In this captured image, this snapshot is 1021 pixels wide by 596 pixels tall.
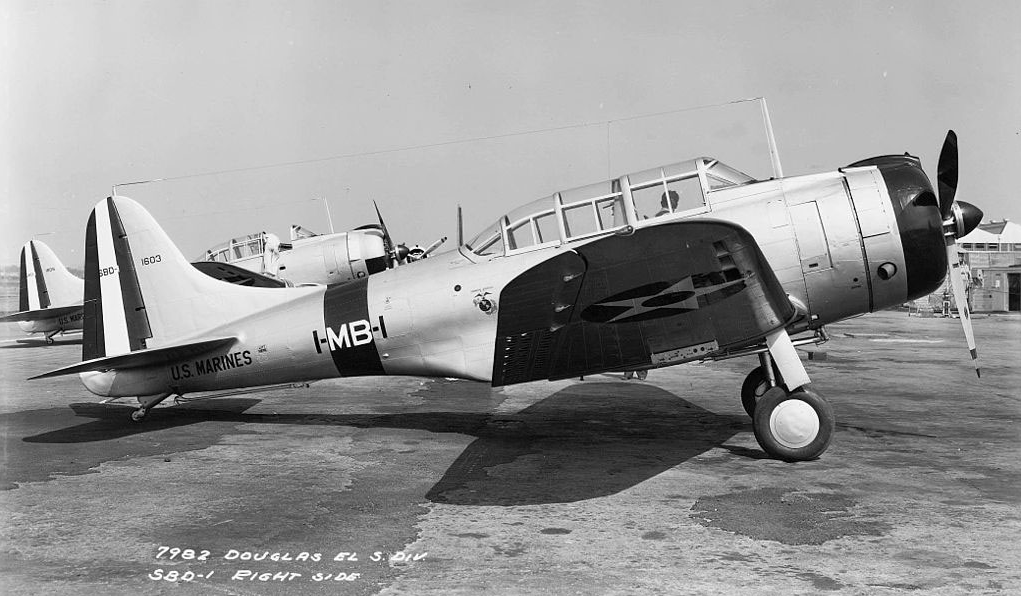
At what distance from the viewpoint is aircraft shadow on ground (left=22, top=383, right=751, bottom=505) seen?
23.2 ft

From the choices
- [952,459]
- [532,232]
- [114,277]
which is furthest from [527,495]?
[114,277]

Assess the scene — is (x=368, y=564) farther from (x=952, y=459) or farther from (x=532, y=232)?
(x=952, y=459)

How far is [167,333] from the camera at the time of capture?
33.7 feet

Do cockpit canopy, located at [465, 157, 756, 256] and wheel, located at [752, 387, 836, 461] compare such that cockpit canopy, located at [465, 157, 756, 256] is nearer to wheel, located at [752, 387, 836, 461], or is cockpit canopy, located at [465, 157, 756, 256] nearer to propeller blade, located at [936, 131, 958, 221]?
propeller blade, located at [936, 131, 958, 221]

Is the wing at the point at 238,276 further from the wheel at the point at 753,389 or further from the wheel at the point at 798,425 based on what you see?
the wheel at the point at 798,425

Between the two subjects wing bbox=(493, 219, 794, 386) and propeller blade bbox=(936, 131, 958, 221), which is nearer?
wing bbox=(493, 219, 794, 386)

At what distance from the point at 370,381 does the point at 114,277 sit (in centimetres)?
589

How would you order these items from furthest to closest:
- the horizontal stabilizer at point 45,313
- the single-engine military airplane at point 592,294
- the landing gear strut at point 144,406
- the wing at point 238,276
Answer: the horizontal stabilizer at point 45,313 → the wing at point 238,276 → the landing gear strut at point 144,406 → the single-engine military airplane at point 592,294

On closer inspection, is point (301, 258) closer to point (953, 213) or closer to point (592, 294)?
point (592, 294)

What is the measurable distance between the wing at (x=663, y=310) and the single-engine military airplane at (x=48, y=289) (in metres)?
22.8

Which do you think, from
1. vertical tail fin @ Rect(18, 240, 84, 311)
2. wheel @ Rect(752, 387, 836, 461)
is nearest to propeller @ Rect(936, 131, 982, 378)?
wheel @ Rect(752, 387, 836, 461)

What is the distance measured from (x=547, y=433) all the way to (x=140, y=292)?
5749 mm

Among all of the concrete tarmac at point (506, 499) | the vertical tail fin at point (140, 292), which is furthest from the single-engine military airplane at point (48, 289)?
the vertical tail fin at point (140, 292)

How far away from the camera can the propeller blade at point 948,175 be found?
322 inches
